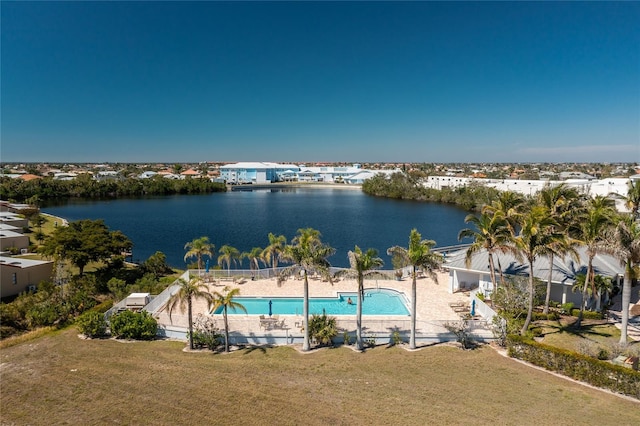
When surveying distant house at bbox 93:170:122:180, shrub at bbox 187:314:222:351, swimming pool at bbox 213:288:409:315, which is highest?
distant house at bbox 93:170:122:180

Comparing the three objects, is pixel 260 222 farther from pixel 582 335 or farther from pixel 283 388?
pixel 283 388

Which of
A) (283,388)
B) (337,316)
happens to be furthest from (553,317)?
(283,388)

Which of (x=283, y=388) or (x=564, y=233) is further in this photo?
(x=564, y=233)

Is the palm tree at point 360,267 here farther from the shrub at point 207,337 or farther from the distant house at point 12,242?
the distant house at point 12,242

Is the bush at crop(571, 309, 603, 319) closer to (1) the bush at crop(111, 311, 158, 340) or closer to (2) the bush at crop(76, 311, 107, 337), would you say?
(1) the bush at crop(111, 311, 158, 340)

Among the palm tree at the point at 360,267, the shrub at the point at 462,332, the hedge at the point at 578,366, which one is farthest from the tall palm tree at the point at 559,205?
the palm tree at the point at 360,267

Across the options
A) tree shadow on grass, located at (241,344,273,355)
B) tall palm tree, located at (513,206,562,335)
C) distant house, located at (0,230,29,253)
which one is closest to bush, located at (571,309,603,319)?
tall palm tree, located at (513,206,562,335)
